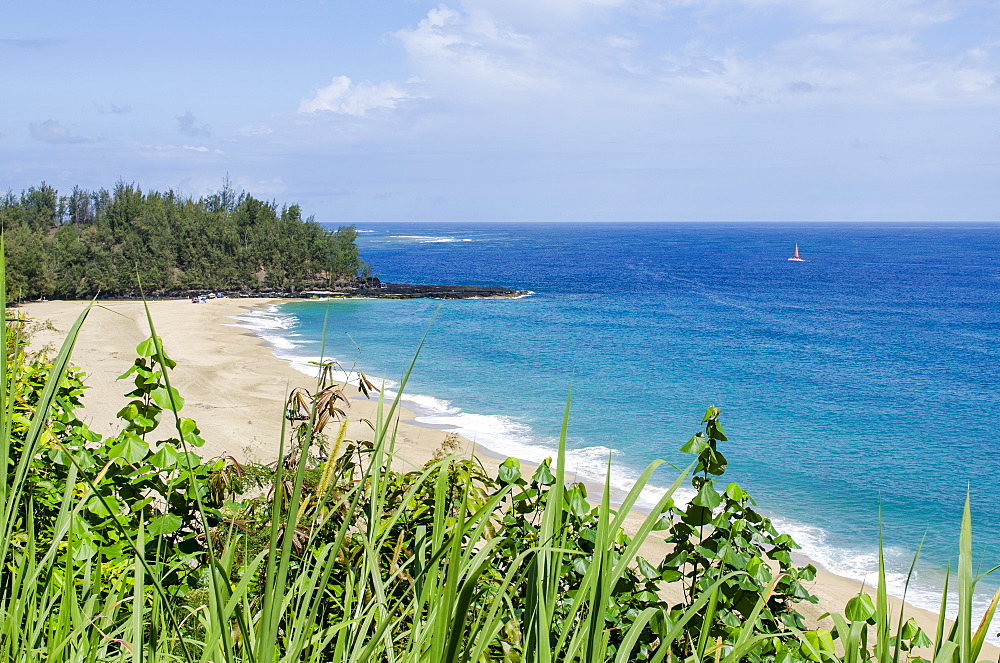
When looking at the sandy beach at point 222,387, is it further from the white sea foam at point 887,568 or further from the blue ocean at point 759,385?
the blue ocean at point 759,385

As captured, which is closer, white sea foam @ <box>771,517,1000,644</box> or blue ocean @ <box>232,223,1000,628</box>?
white sea foam @ <box>771,517,1000,644</box>

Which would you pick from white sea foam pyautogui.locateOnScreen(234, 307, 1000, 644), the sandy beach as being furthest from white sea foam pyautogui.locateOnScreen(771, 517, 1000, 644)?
the sandy beach

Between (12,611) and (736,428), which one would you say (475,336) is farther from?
(12,611)

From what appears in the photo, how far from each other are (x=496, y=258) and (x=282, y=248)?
4536 centimetres

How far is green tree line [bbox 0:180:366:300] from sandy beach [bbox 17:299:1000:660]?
584 centimetres

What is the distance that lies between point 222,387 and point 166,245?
115 feet

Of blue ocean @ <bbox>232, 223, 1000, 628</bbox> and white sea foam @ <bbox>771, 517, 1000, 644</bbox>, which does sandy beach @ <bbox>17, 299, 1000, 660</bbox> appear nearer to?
white sea foam @ <bbox>771, 517, 1000, 644</bbox>

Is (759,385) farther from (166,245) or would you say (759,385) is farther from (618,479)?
(166,245)

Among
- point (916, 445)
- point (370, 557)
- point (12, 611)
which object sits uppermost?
point (370, 557)

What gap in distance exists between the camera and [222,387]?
24.0m

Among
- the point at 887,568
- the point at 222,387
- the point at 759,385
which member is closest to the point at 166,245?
the point at 222,387

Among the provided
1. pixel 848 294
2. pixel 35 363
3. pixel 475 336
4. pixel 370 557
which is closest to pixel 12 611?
pixel 370 557

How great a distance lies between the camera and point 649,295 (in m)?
58.5

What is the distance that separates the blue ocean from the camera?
55.5 ft
